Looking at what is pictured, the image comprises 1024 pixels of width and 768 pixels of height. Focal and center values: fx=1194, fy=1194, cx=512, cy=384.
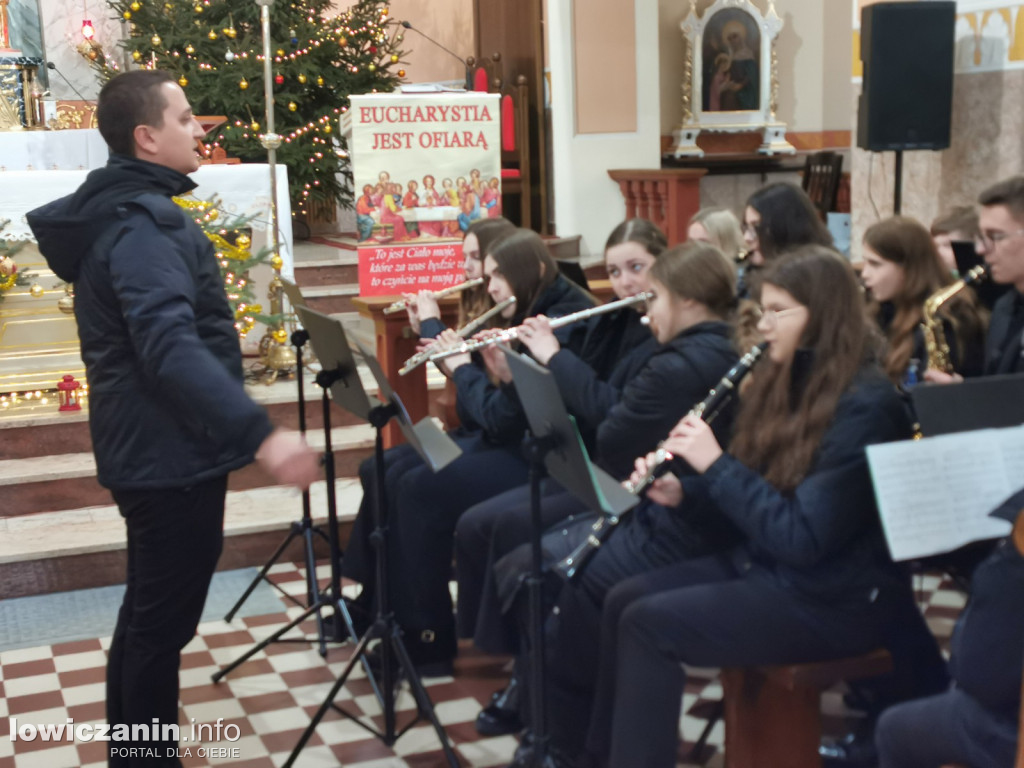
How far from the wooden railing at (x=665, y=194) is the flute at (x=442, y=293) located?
3.51 metres

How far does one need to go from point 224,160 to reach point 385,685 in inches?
171

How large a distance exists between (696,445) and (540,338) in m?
0.91

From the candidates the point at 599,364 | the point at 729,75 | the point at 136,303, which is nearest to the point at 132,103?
the point at 136,303

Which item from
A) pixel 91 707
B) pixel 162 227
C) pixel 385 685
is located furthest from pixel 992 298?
pixel 91 707

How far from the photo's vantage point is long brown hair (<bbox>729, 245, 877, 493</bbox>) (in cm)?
230

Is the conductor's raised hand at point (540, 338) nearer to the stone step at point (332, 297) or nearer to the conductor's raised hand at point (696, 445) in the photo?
the conductor's raised hand at point (696, 445)

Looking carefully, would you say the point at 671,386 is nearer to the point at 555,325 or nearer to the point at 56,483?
the point at 555,325

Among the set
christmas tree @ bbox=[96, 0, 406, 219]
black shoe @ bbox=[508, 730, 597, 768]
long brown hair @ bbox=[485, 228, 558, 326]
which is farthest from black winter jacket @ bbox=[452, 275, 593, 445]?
christmas tree @ bbox=[96, 0, 406, 219]

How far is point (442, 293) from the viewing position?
3.87 meters

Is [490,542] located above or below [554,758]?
above

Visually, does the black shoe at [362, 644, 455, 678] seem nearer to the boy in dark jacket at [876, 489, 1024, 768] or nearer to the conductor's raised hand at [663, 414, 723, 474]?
the conductor's raised hand at [663, 414, 723, 474]

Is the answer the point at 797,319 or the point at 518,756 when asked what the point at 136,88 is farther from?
the point at 518,756

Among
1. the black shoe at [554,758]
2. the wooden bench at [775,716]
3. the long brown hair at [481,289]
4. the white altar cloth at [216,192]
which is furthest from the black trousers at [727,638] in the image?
the white altar cloth at [216,192]

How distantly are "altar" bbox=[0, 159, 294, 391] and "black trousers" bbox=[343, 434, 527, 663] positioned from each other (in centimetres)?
243
